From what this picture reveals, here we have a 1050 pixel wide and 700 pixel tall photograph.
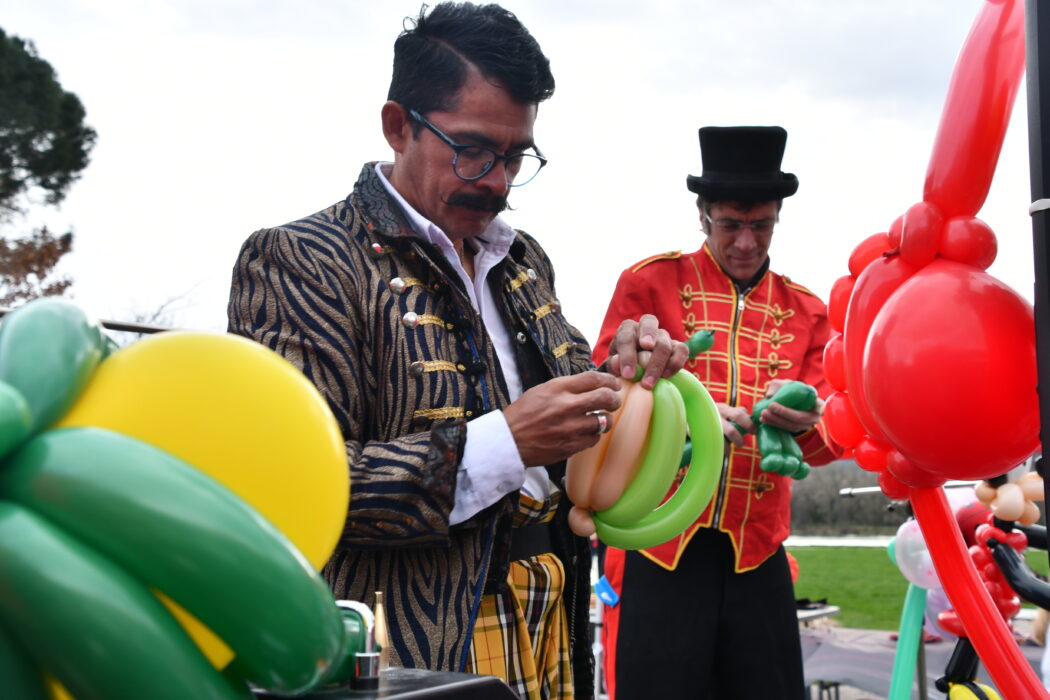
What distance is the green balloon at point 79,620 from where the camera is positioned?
0.71m

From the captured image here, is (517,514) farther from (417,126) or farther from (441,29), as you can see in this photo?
(441,29)

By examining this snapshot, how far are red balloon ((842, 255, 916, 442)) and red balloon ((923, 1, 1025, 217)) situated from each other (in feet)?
0.45

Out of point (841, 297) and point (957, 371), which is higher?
point (841, 297)

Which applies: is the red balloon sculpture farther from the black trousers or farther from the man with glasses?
the black trousers

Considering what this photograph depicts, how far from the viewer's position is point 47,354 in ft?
2.75

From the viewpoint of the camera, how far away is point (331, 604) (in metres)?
0.80

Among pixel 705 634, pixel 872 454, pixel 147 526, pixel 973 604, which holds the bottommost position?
pixel 705 634

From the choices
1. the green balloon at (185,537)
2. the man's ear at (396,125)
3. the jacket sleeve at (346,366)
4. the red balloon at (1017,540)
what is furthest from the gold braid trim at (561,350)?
the red balloon at (1017,540)

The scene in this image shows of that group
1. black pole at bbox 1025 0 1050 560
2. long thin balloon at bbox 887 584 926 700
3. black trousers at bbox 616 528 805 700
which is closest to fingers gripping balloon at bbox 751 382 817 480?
black trousers at bbox 616 528 805 700

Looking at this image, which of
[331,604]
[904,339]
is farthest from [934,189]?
[331,604]

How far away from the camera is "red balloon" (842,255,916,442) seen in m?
1.75

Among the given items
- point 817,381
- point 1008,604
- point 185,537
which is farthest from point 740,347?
point 185,537

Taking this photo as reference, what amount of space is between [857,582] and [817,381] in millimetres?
11057

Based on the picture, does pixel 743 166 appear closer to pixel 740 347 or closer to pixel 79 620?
pixel 740 347
